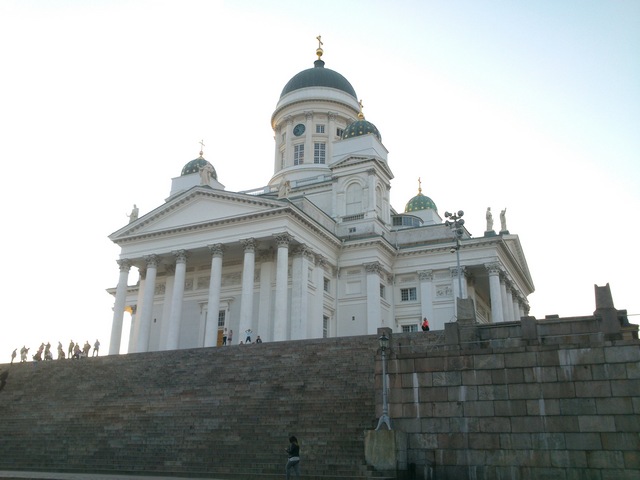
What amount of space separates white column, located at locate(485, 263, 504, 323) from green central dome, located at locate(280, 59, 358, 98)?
2252 cm

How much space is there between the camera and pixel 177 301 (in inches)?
1436

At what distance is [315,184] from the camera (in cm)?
4644

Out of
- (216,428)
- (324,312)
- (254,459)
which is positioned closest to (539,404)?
(254,459)

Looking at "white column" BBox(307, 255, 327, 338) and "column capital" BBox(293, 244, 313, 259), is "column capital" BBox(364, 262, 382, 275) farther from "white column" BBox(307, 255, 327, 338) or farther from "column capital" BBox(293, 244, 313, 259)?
"column capital" BBox(293, 244, 313, 259)

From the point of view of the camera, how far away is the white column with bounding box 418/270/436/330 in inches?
1618

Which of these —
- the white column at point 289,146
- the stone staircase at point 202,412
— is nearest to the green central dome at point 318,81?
the white column at point 289,146

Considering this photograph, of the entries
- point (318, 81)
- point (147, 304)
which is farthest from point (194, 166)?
point (318, 81)

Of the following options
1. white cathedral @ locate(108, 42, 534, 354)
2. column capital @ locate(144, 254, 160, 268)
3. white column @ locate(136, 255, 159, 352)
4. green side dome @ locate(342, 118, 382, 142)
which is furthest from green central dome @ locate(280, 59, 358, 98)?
white column @ locate(136, 255, 159, 352)

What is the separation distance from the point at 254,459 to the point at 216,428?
2.74 meters

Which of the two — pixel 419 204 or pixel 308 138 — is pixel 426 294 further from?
pixel 308 138

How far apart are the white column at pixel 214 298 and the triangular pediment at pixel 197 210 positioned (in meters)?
1.88

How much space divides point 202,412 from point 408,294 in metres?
23.4

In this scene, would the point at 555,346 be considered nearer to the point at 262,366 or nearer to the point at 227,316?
the point at 262,366

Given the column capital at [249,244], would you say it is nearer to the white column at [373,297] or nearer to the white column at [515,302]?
the white column at [373,297]
